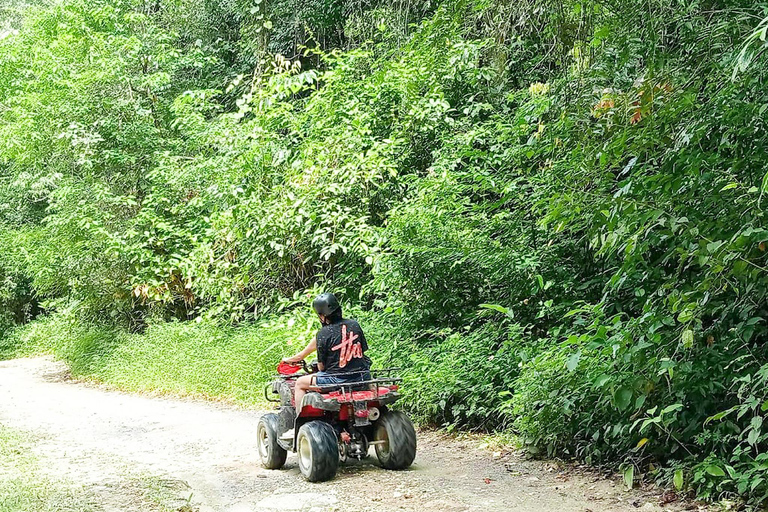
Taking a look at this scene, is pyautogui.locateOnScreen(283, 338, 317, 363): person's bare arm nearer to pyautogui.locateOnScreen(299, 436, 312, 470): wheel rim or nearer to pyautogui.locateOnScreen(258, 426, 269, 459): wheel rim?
pyautogui.locateOnScreen(258, 426, 269, 459): wheel rim

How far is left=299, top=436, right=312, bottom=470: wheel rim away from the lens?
6637mm

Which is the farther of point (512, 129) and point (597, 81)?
point (512, 129)

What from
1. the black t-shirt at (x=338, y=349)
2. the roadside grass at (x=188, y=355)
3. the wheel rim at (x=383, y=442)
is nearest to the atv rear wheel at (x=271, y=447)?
the black t-shirt at (x=338, y=349)

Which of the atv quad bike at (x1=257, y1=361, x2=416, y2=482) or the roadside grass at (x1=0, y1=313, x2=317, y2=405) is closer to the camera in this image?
the atv quad bike at (x1=257, y1=361, x2=416, y2=482)

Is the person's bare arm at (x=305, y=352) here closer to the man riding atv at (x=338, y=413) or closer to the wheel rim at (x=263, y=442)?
the man riding atv at (x=338, y=413)

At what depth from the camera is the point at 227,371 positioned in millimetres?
12805

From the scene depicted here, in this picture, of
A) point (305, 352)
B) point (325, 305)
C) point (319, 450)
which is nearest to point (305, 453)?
point (319, 450)

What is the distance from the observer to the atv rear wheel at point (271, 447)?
7234 millimetres

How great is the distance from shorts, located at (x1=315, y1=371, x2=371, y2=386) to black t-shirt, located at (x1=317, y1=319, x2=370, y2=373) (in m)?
0.05

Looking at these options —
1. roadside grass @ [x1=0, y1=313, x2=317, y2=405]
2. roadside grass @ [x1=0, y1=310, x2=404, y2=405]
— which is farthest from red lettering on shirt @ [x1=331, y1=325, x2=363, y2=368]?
roadside grass @ [x1=0, y1=313, x2=317, y2=405]

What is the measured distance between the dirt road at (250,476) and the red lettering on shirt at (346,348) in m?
1.01

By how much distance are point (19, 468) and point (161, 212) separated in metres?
9.44

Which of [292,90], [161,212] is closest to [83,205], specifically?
[161,212]

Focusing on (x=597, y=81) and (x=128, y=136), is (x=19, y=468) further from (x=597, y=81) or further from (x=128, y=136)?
(x=128, y=136)
